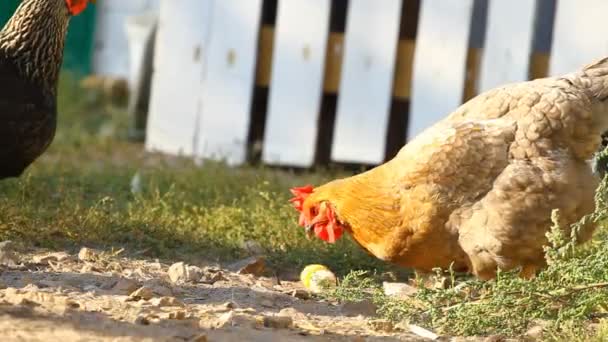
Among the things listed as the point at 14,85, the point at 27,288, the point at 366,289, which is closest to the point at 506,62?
the point at 366,289

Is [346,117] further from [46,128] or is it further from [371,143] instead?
[46,128]

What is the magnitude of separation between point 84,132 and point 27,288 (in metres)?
5.14

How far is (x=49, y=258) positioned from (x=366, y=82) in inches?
134

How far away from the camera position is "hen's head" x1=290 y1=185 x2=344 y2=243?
4812 millimetres

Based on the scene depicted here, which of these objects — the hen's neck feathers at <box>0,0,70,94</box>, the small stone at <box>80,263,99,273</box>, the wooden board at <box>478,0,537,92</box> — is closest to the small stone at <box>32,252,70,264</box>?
the small stone at <box>80,263,99,273</box>

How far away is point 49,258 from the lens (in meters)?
4.75

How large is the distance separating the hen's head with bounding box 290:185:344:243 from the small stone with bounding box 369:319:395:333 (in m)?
0.75

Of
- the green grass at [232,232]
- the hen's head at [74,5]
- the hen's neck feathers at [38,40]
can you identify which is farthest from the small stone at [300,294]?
the hen's head at [74,5]

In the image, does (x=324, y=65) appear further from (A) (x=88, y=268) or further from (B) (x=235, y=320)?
(B) (x=235, y=320)

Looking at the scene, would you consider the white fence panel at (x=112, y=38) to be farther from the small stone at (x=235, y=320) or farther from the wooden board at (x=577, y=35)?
the small stone at (x=235, y=320)

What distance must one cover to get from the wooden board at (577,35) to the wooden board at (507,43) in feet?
0.62

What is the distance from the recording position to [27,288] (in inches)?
158

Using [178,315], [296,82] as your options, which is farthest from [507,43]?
[178,315]

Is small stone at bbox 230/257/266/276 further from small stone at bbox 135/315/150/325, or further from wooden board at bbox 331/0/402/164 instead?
wooden board at bbox 331/0/402/164
